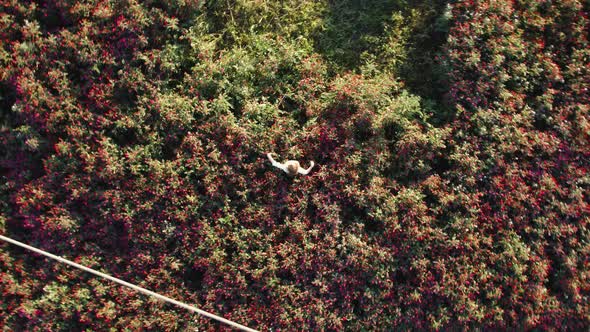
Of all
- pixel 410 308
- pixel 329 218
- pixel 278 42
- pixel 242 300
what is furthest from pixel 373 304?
pixel 278 42

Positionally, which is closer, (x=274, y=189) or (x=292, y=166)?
(x=292, y=166)

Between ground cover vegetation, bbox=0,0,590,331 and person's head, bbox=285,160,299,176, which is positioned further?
ground cover vegetation, bbox=0,0,590,331

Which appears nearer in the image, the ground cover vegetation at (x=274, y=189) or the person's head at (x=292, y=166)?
the person's head at (x=292, y=166)

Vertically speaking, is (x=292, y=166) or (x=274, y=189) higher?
(x=292, y=166)

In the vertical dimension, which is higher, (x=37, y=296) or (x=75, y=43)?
(x=75, y=43)

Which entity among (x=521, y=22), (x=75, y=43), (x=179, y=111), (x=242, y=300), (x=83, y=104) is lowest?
(x=242, y=300)

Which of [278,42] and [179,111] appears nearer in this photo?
[179,111]

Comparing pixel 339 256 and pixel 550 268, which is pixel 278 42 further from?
pixel 550 268

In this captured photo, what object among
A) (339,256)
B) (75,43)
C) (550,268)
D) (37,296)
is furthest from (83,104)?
(550,268)
